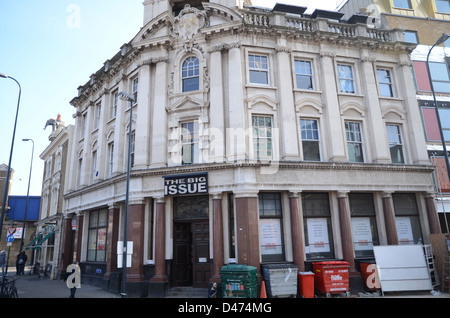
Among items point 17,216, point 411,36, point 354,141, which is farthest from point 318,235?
point 17,216

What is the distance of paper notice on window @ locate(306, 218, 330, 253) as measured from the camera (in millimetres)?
15438

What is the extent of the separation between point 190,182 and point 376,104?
37.2 feet

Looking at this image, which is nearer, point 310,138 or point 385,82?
point 310,138

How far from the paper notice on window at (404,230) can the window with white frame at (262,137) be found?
315 inches

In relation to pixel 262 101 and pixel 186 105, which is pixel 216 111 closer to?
pixel 186 105

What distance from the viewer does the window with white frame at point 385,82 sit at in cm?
1855

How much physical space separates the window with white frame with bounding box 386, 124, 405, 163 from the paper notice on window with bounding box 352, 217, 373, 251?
161 inches

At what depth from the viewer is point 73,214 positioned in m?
23.1

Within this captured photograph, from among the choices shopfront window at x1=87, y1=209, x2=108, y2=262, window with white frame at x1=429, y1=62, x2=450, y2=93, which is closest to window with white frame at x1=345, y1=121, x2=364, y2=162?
window with white frame at x1=429, y1=62, x2=450, y2=93

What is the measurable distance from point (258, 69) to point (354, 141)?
21.6 ft

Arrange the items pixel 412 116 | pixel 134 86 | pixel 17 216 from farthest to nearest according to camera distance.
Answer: pixel 17 216 < pixel 134 86 < pixel 412 116


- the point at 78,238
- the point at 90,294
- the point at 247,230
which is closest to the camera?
the point at 247,230

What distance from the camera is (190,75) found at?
1719 cm

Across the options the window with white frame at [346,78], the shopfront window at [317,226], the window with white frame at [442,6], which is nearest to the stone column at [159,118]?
the shopfront window at [317,226]
